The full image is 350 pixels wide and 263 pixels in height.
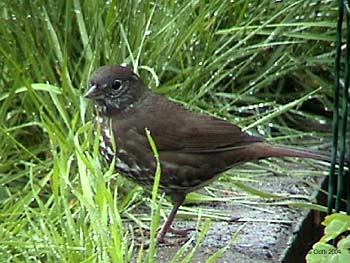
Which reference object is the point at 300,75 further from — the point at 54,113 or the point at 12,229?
the point at 12,229

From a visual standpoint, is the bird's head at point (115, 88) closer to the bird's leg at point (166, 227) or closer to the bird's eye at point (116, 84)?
the bird's eye at point (116, 84)

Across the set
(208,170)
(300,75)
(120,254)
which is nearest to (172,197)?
(208,170)

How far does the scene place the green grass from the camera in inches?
173

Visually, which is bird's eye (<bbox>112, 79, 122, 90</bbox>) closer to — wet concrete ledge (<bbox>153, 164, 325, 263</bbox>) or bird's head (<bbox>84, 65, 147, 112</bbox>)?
bird's head (<bbox>84, 65, 147, 112</bbox>)

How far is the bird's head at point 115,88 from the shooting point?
4.41 m

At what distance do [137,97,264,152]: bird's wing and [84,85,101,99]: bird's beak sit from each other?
19cm

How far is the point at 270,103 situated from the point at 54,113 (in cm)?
104

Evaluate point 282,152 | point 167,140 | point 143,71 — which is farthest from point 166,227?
point 143,71

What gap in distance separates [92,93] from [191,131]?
372 millimetres

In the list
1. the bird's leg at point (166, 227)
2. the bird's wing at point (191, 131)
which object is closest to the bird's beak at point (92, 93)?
the bird's wing at point (191, 131)

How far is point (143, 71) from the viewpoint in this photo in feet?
16.3

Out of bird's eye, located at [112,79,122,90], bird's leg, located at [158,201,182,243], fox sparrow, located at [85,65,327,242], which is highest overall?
bird's eye, located at [112,79,122,90]

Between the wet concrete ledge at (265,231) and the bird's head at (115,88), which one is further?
the bird's head at (115,88)

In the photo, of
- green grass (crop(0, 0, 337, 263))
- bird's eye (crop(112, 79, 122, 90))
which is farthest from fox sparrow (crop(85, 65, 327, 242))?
green grass (crop(0, 0, 337, 263))
